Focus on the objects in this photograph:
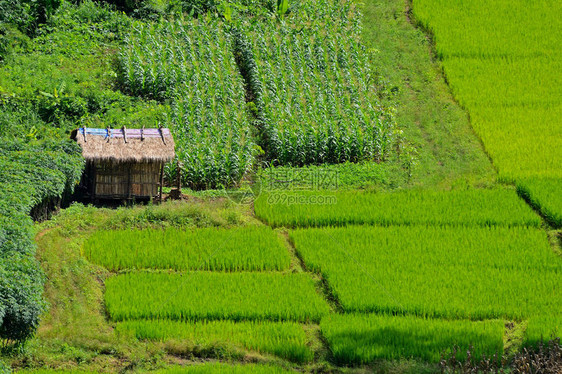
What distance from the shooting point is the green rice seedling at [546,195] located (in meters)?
18.5

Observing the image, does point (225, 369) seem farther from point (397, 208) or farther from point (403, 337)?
point (397, 208)

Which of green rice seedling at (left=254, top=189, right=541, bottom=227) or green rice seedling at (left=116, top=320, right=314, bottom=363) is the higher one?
green rice seedling at (left=254, top=189, right=541, bottom=227)

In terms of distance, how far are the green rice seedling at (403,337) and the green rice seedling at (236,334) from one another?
478 mm

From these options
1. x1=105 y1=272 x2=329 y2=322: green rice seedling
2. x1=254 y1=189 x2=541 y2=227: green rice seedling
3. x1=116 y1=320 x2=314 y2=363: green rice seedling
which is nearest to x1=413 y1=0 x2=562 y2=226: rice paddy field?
x1=254 y1=189 x2=541 y2=227: green rice seedling

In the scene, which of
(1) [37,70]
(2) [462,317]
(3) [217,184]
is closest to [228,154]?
(3) [217,184]

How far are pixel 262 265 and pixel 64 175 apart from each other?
3845mm

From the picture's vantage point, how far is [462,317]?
1508 cm

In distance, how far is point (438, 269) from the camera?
16469mm

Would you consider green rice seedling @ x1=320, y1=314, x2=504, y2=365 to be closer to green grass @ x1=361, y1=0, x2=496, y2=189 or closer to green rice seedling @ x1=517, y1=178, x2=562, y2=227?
green rice seedling @ x1=517, y1=178, x2=562, y2=227

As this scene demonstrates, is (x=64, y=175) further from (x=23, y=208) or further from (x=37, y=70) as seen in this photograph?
(x=37, y=70)

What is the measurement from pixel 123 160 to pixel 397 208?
5308 mm

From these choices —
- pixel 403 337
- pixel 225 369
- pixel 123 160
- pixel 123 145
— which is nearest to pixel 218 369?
pixel 225 369

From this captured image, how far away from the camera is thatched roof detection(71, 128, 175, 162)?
1805cm

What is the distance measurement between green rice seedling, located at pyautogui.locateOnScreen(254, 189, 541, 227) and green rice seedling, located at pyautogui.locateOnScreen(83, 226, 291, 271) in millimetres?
1110
